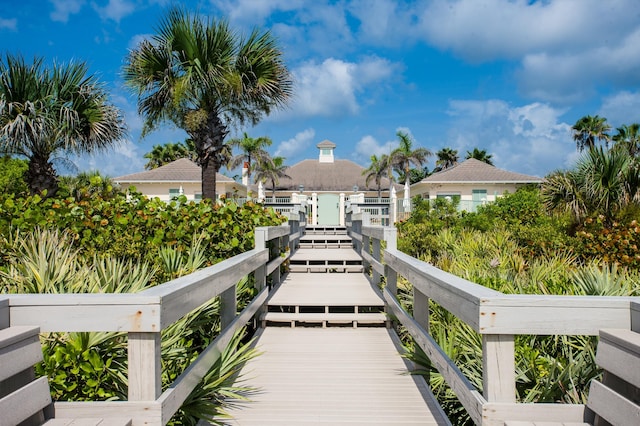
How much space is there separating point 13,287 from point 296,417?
261cm

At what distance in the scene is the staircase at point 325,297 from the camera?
588 cm

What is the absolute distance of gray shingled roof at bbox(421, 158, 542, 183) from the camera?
32344 millimetres

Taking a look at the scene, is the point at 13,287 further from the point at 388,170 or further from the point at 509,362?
the point at 388,170

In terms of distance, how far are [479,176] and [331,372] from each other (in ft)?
102

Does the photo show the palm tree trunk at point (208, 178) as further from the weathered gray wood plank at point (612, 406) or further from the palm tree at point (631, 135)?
the palm tree at point (631, 135)

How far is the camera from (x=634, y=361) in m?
1.88

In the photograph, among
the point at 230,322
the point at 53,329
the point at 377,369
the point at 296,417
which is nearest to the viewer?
the point at 53,329

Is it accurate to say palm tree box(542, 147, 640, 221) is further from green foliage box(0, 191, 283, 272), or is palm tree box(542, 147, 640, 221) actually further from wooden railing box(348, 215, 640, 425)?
wooden railing box(348, 215, 640, 425)

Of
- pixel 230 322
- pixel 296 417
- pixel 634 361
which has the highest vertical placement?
pixel 634 361

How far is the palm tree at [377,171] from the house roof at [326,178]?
0.43m

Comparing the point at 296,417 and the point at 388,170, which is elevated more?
the point at 388,170

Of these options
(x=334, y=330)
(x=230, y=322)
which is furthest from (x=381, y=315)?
(x=230, y=322)

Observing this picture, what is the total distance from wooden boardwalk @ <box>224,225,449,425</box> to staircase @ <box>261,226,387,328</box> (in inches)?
0.6

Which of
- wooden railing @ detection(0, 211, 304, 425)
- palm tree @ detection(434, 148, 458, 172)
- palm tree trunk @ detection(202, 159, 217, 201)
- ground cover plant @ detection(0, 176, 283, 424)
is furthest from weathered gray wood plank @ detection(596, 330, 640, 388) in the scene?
palm tree @ detection(434, 148, 458, 172)
